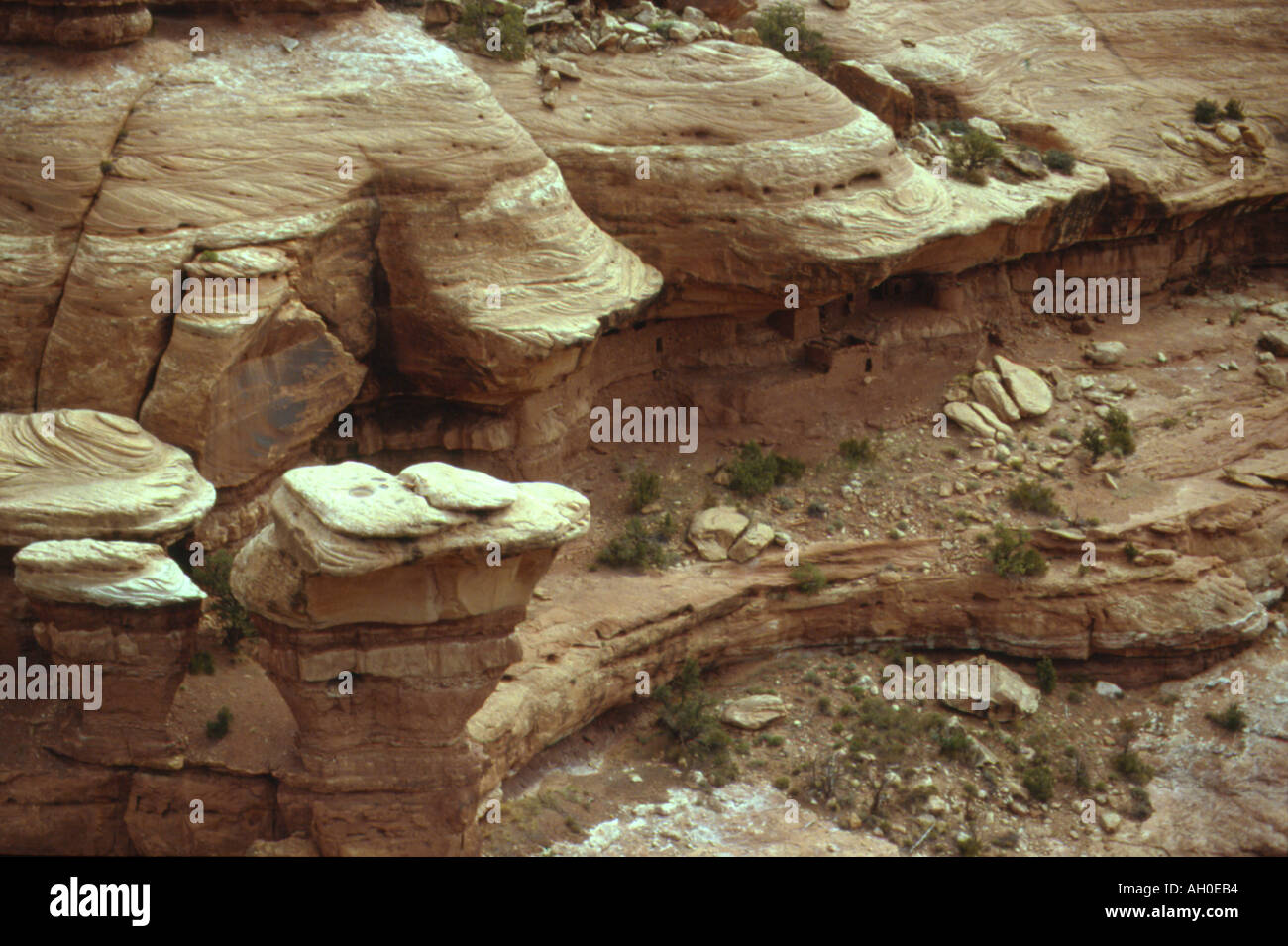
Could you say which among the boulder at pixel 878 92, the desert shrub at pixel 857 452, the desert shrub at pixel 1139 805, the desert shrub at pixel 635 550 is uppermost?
the boulder at pixel 878 92

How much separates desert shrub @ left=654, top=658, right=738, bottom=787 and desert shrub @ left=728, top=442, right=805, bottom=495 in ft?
10.00

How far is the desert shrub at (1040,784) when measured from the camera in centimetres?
2175

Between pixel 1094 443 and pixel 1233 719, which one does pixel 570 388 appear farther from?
pixel 1233 719

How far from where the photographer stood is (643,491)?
2409 cm

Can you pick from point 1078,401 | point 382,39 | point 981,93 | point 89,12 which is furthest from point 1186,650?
point 89,12

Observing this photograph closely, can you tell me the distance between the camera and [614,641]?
72.1ft

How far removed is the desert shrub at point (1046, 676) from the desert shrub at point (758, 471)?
426cm

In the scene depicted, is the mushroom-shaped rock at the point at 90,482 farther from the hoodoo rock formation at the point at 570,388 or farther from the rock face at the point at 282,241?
the rock face at the point at 282,241

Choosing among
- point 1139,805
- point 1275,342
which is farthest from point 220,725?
point 1275,342

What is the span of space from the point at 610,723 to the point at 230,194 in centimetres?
813

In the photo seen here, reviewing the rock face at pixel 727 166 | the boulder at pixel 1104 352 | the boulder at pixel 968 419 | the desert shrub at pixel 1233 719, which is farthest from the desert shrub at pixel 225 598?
the boulder at pixel 1104 352

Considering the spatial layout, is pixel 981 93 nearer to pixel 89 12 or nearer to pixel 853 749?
pixel 853 749

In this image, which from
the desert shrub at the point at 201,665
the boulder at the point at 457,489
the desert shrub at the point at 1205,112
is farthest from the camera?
the desert shrub at the point at 1205,112

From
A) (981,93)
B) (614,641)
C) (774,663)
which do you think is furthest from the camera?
(981,93)
